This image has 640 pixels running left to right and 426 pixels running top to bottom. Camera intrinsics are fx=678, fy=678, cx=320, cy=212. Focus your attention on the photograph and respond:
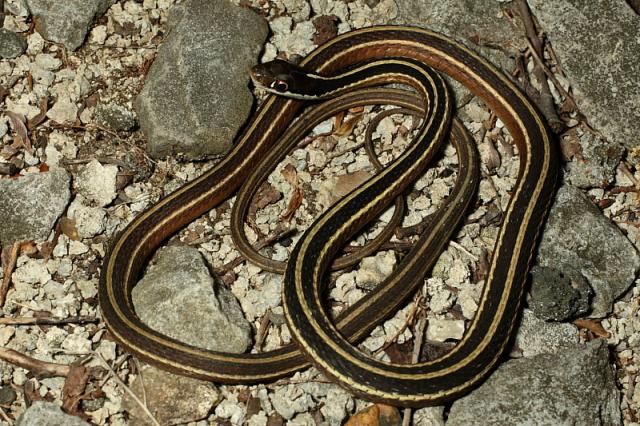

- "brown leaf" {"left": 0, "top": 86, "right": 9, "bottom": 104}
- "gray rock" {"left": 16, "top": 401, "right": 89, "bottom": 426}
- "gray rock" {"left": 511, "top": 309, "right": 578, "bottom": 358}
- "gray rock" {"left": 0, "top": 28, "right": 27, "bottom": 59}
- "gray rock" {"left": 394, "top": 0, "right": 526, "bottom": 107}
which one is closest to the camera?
"gray rock" {"left": 16, "top": 401, "right": 89, "bottom": 426}

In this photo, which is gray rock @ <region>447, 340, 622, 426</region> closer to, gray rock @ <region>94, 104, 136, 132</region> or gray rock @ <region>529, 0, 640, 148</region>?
gray rock @ <region>529, 0, 640, 148</region>

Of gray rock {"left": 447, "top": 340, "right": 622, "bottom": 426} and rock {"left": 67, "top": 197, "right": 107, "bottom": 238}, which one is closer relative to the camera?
gray rock {"left": 447, "top": 340, "right": 622, "bottom": 426}

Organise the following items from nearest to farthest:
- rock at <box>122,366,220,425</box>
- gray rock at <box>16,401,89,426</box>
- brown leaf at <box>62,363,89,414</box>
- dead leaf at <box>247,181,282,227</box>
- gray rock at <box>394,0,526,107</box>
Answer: gray rock at <box>16,401,89,426</box> < rock at <box>122,366,220,425</box> < brown leaf at <box>62,363,89,414</box> < dead leaf at <box>247,181,282,227</box> < gray rock at <box>394,0,526,107</box>

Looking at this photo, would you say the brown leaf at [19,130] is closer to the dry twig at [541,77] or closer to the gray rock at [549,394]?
the gray rock at [549,394]

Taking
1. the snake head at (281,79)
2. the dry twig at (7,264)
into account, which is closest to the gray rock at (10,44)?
the dry twig at (7,264)

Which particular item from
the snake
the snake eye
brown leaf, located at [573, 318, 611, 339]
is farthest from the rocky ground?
the snake eye

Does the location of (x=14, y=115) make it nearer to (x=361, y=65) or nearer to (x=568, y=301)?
(x=361, y=65)

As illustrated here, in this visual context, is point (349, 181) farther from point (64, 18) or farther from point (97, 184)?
point (64, 18)
